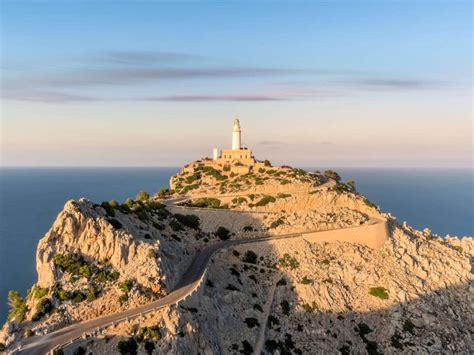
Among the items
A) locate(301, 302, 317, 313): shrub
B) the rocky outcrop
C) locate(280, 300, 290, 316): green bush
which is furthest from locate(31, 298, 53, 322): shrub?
locate(301, 302, 317, 313): shrub

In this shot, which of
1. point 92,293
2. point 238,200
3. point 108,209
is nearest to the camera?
point 92,293

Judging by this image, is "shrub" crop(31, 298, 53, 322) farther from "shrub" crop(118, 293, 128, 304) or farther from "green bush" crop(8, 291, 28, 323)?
"shrub" crop(118, 293, 128, 304)

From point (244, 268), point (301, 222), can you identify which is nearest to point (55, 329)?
point (244, 268)

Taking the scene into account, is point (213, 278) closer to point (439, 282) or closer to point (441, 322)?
point (441, 322)

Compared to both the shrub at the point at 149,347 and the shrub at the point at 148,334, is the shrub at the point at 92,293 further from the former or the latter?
the shrub at the point at 149,347

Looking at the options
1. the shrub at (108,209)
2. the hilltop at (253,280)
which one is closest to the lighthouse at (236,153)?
the hilltop at (253,280)

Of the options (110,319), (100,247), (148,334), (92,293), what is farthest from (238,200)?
(148,334)

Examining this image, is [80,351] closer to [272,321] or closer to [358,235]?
[272,321]
